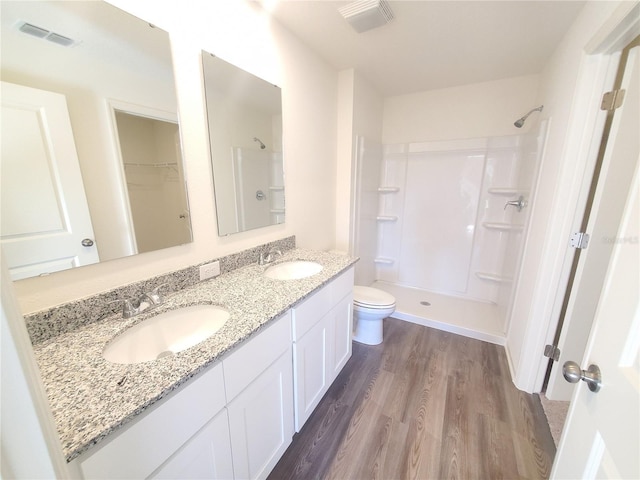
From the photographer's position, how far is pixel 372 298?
2.16 meters

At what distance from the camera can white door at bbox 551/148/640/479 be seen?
48 centimetres

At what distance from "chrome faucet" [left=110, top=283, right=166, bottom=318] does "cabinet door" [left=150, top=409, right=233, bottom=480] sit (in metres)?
0.50

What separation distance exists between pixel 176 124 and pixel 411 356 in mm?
2192

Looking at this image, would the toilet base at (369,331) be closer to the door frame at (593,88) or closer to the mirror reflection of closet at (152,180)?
the door frame at (593,88)

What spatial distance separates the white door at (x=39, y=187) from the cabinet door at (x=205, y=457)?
2.35 ft

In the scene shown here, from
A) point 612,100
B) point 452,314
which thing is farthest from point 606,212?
point 452,314

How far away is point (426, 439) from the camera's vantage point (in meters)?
1.39

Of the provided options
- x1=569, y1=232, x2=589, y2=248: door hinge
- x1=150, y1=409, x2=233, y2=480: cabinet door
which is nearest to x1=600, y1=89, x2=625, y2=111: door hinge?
x1=569, y1=232, x2=589, y2=248: door hinge

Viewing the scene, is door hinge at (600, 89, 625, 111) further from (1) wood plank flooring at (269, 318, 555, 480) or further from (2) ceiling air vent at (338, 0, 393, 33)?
(1) wood plank flooring at (269, 318, 555, 480)

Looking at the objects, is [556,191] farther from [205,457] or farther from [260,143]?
[205,457]

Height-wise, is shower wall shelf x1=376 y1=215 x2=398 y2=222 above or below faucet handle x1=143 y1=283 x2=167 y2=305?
above

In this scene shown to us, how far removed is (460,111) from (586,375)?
8.94 ft

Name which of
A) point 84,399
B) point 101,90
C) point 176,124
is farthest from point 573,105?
point 84,399

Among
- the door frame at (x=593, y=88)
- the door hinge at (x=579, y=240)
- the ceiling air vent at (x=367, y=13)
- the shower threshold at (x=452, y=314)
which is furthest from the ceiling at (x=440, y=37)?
the shower threshold at (x=452, y=314)
